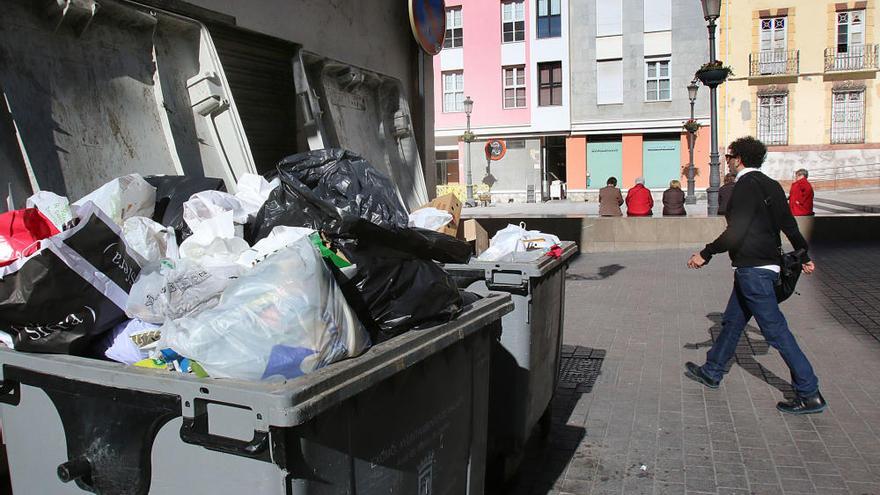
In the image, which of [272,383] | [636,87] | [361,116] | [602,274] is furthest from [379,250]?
[636,87]

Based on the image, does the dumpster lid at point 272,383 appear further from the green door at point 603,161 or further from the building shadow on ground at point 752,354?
the green door at point 603,161

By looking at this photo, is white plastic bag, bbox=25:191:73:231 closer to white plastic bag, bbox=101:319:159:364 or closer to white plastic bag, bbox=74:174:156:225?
white plastic bag, bbox=74:174:156:225

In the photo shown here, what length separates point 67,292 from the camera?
6.66ft

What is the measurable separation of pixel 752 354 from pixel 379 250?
4.92 metres

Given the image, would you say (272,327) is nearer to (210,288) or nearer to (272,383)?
(272,383)

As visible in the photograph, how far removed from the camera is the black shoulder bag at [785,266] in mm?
4598

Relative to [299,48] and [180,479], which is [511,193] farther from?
[180,479]

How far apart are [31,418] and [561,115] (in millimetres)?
33348

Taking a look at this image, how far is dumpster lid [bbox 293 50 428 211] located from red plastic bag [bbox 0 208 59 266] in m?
3.89

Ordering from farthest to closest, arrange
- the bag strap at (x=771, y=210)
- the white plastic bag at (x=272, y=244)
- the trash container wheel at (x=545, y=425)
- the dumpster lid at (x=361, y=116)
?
the dumpster lid at (x=361, y=116) < the bag strap at (x=771, y=210) < the trash container wheel at (x=545, y=425) < the white plastic bag at (x=272, y=244)

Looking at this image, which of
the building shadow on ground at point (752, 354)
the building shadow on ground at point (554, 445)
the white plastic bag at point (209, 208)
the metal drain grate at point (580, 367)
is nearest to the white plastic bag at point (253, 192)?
the white plastic bag at point (209, 208)

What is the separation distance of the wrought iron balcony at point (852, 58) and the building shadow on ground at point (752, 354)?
3036cm

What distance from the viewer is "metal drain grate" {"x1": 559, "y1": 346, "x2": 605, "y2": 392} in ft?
17.9

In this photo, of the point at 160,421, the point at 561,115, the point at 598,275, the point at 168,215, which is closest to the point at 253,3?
the point at 168,215
